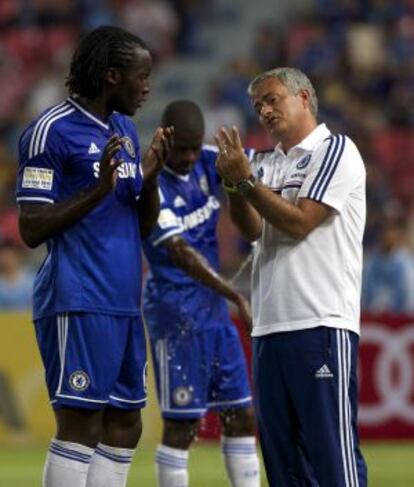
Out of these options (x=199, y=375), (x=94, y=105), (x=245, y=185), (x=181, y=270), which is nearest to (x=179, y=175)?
(x=181, y=270)

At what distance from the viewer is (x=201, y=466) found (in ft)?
39.0

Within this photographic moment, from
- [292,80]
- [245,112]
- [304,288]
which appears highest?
[245,112]

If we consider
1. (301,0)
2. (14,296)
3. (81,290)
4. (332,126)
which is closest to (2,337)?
(14,296)

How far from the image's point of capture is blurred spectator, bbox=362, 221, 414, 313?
14.5m

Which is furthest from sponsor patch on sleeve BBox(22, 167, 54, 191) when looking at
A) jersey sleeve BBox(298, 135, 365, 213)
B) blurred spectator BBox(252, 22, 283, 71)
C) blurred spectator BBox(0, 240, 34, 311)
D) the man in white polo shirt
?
blurred spectator BBox(252, 22, 283, 71)

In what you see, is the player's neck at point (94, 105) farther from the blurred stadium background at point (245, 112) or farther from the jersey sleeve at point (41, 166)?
the blurred stadium background at point (245, 112)

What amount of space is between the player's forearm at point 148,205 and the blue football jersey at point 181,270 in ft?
5.65

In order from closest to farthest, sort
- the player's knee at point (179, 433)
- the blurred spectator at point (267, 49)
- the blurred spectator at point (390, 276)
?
the player's knee at point (179, 433) → the blurred spectator at point (390, 276) → the blurred spectator at point (267, 49)

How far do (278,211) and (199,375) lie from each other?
2670 millimetres

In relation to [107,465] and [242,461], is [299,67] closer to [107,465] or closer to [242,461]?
[242,461]

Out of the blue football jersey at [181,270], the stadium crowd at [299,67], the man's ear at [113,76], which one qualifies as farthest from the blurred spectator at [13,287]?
the man's ear at [113,76]

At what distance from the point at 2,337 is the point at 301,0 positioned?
8807mm

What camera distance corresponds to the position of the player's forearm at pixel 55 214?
663cm

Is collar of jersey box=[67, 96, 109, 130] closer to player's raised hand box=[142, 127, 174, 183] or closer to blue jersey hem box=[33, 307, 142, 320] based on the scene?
player's raised hand box=[142, 127, 174, 183]
